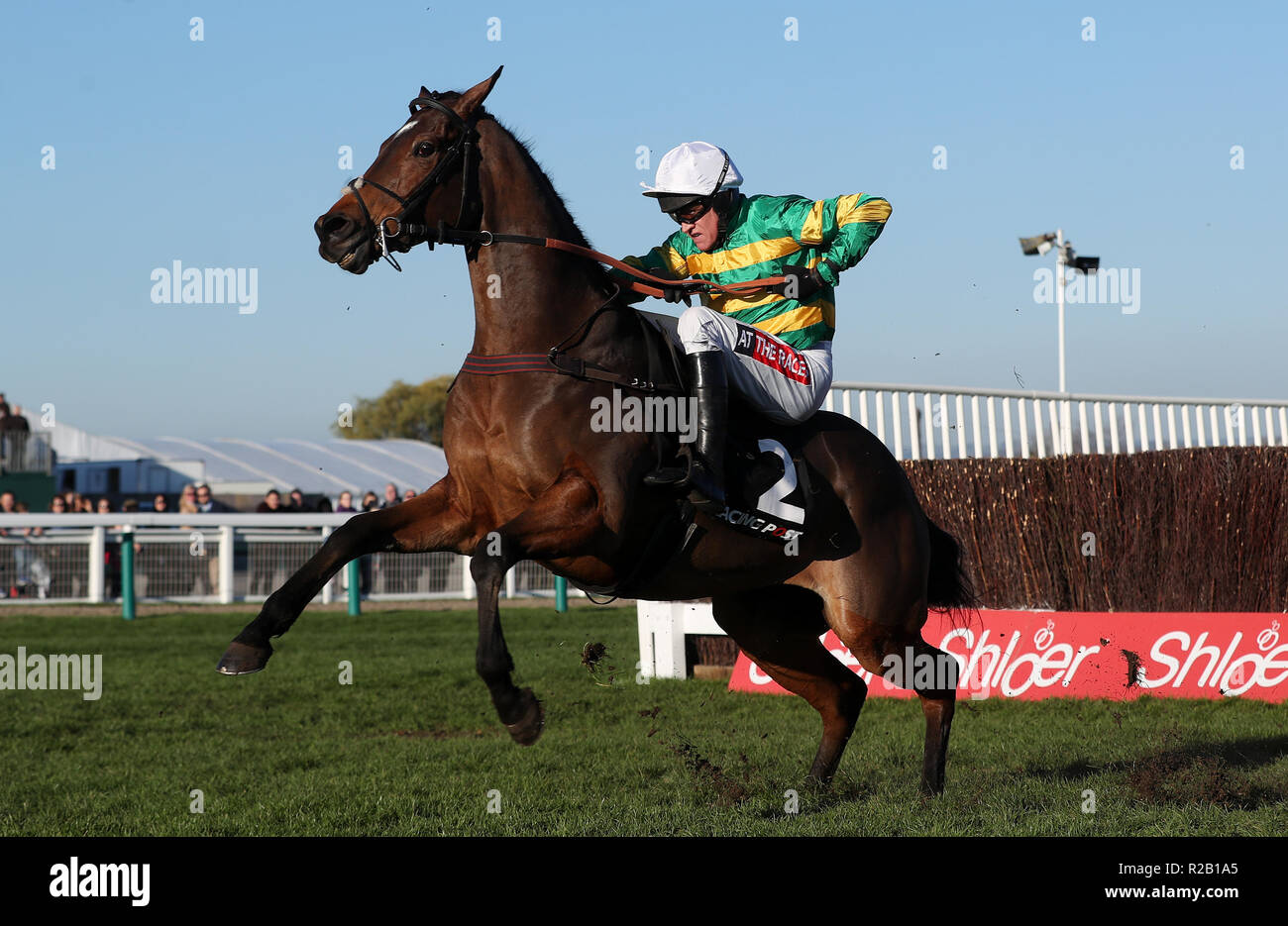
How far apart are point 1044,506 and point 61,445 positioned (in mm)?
31588

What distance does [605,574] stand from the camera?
4684 millimetres

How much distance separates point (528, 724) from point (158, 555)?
12520 millimetres

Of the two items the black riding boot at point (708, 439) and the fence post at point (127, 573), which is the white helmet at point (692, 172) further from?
the fence post at point (127, 573)

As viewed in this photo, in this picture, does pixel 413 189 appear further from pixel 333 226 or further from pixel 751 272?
pixel 751 272

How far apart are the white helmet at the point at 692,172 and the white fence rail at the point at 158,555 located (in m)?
10.9

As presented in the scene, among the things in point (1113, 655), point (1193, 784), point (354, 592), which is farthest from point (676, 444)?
point (354, 592)

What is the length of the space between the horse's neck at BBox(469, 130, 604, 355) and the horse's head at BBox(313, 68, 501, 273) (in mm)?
94

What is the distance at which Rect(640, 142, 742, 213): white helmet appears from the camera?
16.7ft

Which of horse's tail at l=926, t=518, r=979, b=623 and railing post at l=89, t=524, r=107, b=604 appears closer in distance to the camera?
horse's tail at l=926, t=518, r=979, b=623

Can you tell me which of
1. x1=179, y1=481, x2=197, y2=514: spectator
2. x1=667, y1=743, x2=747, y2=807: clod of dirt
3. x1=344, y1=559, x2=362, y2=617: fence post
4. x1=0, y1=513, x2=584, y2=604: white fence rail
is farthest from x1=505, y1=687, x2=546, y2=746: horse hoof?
x1=179, y1=481, x2=197, y2=514: spectator

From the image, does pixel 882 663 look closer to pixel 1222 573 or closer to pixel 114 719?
pixel 1222 573
